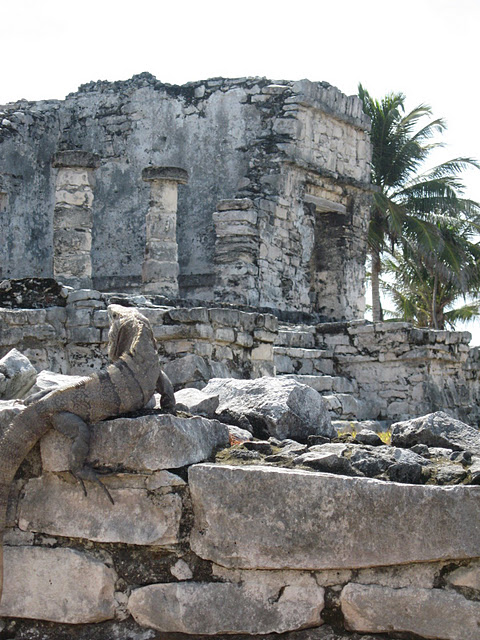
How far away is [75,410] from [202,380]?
3734 millimetres

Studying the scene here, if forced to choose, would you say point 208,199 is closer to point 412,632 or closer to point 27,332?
point 27,332

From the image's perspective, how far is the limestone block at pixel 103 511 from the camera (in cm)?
356

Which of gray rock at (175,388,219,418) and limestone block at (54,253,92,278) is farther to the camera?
limestone block at (54,253,92,278)

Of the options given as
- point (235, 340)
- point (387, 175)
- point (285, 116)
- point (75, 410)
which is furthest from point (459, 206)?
point (75, 410)

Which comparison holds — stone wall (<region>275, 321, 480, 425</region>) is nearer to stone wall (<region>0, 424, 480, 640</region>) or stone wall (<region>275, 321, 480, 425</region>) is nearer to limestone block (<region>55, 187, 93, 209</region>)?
limestone block (<region>55, 187, 93, 209</region>)

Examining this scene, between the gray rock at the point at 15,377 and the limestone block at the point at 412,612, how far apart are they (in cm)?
201

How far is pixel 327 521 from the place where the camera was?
11.2 feet

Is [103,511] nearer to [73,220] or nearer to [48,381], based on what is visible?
[48,381]

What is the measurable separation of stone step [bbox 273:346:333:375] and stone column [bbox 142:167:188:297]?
3271mm

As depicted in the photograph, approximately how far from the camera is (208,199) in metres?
15.0

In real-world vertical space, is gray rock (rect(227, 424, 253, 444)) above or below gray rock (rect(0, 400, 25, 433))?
below

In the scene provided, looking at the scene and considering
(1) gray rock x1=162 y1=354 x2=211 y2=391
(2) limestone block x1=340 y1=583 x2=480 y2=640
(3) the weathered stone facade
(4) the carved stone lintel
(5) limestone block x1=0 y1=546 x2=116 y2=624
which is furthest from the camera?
(3) the weathered stone facade

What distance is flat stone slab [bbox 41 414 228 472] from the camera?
358 centimetres

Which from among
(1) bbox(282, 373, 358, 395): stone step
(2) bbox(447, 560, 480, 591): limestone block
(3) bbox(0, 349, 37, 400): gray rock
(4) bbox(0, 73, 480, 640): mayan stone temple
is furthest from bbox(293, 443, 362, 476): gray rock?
(1) bbox(282, 373, 358, 395): stone step
